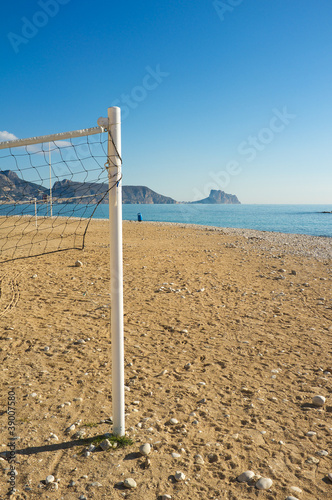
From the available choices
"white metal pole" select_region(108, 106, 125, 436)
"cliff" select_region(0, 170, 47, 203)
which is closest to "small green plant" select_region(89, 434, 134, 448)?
"white metal pole" select_region(108, 106, 125, 436)

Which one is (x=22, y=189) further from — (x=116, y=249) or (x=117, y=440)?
(x=117, y=440)

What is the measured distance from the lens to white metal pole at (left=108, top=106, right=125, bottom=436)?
121 inches

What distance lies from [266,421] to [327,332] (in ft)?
10.7

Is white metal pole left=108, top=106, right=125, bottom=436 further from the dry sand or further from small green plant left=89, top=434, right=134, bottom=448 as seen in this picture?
the dry sand

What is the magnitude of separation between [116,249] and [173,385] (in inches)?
89.2

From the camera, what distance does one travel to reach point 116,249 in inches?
124

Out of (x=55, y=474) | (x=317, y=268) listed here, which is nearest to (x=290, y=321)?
(x=55, y=474)

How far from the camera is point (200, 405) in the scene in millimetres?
3961

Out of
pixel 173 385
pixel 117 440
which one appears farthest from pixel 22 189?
pixel 117 440

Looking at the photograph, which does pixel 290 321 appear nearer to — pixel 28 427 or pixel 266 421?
pixel 266 421

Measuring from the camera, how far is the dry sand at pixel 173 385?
288 cm

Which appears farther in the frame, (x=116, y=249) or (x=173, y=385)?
(x=173, y=385)

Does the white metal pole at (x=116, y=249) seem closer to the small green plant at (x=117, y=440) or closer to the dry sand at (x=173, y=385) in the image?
the small green plant at (x=117, y=440)

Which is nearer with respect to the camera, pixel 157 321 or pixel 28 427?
pixel 28 427
